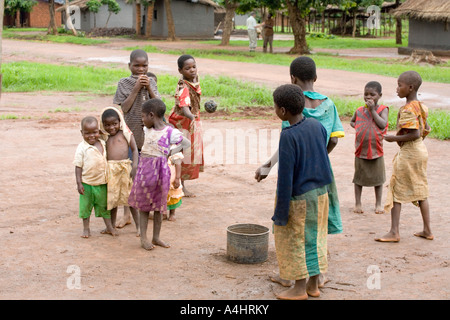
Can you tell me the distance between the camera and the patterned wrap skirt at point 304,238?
12.5ft

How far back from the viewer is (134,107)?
5637 millimetres

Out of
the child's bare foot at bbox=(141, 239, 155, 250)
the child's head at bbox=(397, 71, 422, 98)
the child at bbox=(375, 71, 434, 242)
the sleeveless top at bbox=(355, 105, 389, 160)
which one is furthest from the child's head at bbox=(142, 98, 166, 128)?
the sleeveless top at bbox=(355, 105, 389, 160)

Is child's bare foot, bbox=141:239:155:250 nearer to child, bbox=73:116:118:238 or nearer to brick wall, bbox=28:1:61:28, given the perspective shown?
child, bbox=73:116:118:238

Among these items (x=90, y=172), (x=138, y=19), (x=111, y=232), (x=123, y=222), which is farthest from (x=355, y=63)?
(x=138, y=19)

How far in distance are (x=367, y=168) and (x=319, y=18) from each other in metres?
47.7

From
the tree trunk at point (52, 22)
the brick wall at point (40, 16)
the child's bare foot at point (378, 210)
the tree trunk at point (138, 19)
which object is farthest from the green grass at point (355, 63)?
the brick wall at point (40, 16)

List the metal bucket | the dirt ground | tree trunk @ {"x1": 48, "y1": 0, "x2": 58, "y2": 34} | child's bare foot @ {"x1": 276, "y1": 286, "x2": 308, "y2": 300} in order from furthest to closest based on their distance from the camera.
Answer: tree trunk @ {"x1": 48, "y1": 0, "x2": 58, "y2": 34}
the metal bucket
the dirt ground
child's bare foot @ {"x1": 276, "y1": 286, "x2": 308, "y2": 300}

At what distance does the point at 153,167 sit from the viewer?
16.0 feet

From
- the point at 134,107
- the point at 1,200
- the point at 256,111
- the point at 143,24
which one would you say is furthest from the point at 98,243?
the point at 143,24

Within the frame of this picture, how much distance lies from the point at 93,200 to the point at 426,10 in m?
24.2

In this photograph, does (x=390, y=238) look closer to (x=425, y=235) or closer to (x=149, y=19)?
(x=425, y=235)

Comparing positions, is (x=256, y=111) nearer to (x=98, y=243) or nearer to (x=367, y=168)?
(x=367, y=168)

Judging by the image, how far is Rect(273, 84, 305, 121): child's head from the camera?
3.77 meters

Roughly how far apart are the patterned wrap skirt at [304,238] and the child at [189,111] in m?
2.53
